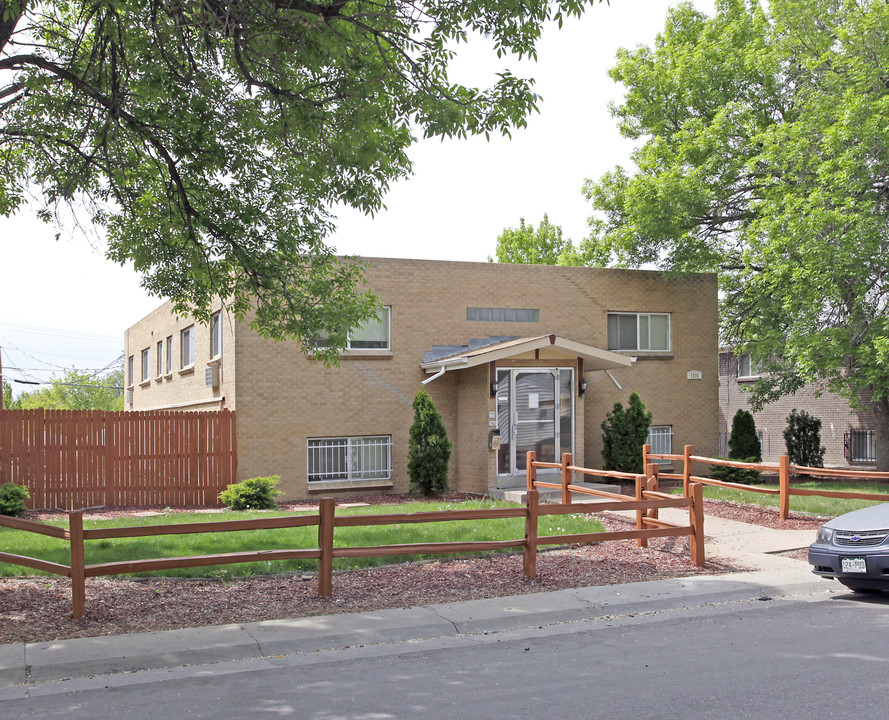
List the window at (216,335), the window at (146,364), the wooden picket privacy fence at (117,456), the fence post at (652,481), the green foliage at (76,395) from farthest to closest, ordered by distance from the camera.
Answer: the green foliage at (76,395)
the window at (146,364)
the window at (216,335)
the wooden picket privacy fence at (117,456)
the fence post at (652,481)

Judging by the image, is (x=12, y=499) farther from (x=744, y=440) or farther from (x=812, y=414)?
(x=812, y=414)

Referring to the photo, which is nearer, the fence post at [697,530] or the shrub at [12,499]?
the fence post at [697,530]

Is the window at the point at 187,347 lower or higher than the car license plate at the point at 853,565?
higher

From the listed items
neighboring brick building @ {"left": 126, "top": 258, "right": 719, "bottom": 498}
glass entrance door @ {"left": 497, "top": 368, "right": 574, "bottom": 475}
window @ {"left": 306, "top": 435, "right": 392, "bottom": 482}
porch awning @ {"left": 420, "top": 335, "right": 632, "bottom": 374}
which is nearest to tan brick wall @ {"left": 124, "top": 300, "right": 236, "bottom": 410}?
neighboring brick building @ {"left": 126, "top": 258, "right": 719, "bottom": 498}

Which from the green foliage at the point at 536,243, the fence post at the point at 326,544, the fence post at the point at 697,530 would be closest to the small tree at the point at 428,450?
the fence post at the point at 697,530

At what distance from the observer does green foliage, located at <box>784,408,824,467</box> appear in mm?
25719

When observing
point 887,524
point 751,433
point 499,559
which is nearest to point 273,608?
point 499,559

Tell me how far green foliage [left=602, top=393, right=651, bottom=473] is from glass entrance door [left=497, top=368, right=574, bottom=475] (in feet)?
4.82

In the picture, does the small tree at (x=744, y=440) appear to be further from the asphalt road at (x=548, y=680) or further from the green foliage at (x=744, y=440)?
the asphalt road at (x=548, y=680)

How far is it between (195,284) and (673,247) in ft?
53.0

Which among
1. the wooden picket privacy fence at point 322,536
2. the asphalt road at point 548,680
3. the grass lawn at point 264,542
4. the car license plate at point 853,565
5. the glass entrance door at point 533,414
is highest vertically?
the glass entrance door at point 533,414

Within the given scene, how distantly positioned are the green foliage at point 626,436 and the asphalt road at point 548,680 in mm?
12010

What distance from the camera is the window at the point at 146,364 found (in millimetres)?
28625

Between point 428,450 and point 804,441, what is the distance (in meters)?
13.8
